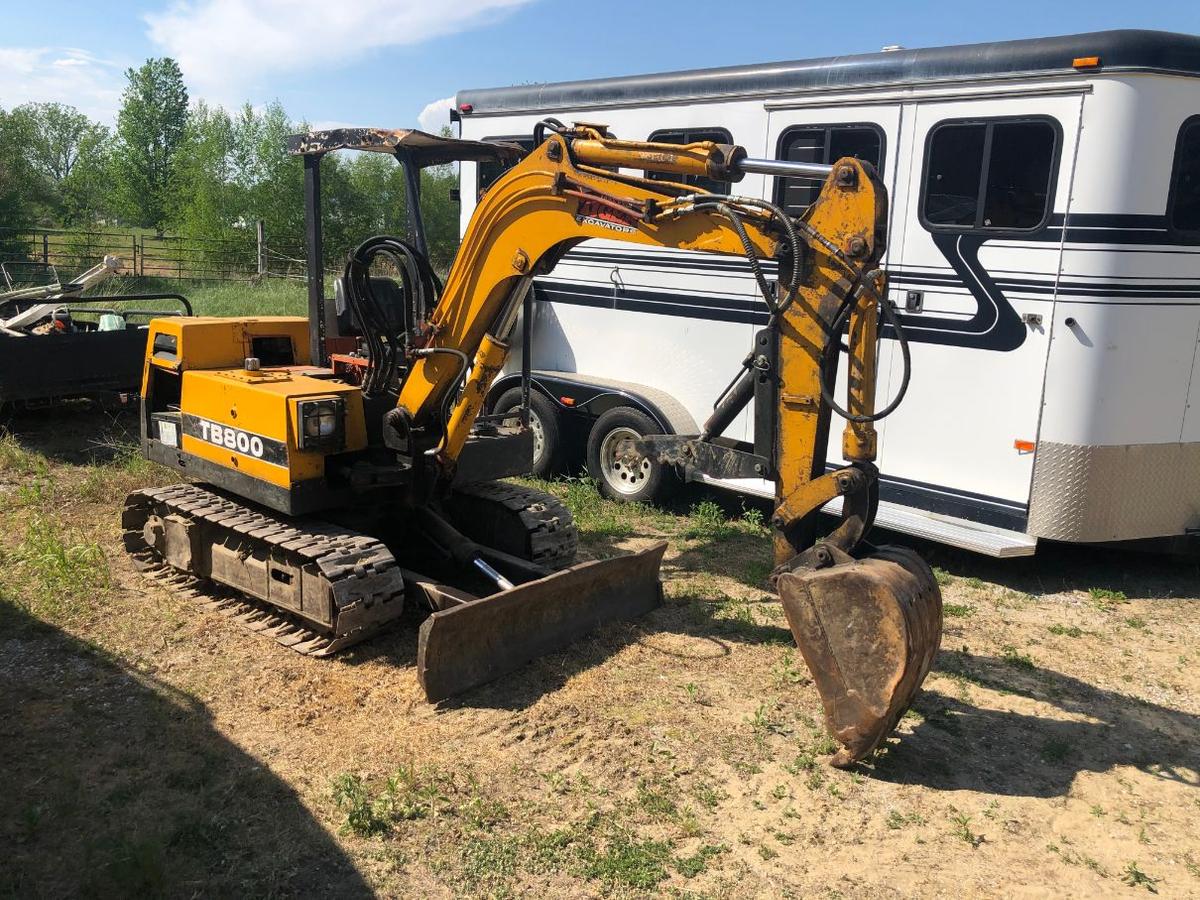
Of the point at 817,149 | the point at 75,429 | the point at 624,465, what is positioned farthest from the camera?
the point at 75,429

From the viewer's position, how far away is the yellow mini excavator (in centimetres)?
447

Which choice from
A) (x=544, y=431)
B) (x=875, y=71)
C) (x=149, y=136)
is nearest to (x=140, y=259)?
(x=544, y=431)

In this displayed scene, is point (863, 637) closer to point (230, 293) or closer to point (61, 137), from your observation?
point (230, 293)

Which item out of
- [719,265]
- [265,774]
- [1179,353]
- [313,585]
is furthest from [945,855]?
[719,265]

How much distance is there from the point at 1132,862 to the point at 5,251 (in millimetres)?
34963

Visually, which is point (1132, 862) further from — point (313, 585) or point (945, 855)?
point (313, 585)

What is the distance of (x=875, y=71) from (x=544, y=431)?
4102 mm

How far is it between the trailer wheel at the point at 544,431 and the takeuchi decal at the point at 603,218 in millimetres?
3958

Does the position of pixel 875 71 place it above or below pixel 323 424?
above

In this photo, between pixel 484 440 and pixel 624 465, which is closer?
pixel 484 440

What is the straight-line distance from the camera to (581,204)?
5387 mm

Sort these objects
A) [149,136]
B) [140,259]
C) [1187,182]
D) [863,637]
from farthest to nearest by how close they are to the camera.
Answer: [149,136], [140,259], [1187,182], [863,637]

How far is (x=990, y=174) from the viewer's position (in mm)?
6785

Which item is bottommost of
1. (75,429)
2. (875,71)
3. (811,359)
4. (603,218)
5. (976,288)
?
(75,429)
